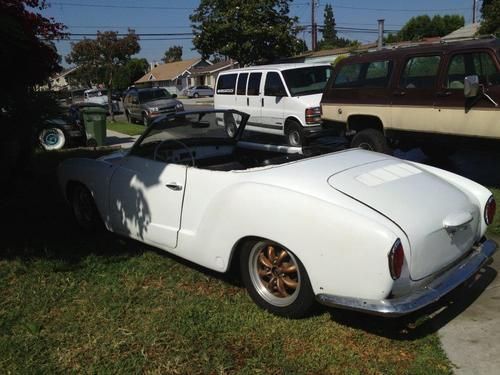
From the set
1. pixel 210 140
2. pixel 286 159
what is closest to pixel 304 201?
pixel 286 159

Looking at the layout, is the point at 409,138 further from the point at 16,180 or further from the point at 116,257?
the point at 16,180

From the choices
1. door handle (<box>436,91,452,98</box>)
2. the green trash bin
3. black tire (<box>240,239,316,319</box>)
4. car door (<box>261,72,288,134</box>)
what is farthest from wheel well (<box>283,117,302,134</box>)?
black tire (<box>240,239,316,319</box>)

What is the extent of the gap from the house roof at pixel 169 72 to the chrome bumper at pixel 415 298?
240 ft

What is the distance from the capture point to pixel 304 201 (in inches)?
120

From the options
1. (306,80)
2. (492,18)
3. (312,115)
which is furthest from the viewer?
(492,18)

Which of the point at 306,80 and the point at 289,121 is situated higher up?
the point at 306,80

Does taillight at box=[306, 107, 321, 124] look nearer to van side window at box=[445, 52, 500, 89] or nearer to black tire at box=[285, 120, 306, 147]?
black tire at box=[285, 120, 306, 147]

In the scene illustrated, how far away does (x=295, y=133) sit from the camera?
11070 millimetres

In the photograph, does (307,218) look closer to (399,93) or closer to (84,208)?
(84,208)

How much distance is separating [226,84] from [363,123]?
Result: 6.03 m

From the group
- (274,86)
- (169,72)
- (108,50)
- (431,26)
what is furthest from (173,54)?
(274,86)

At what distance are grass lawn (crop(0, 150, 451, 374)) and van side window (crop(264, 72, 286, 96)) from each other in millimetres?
7331

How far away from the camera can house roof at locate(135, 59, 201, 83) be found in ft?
244

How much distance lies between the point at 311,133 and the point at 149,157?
262 inches
